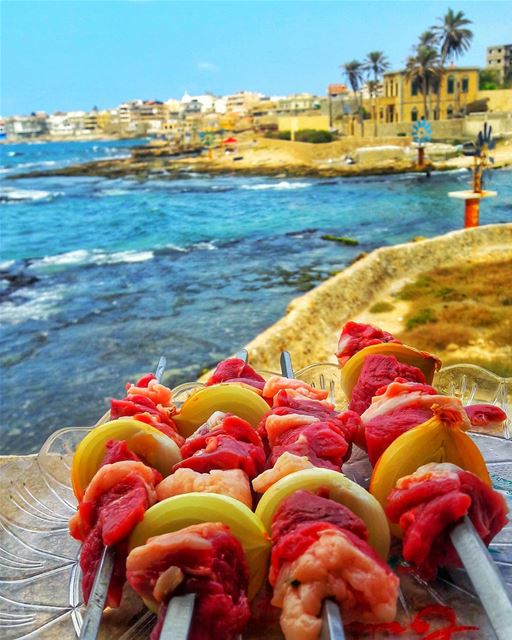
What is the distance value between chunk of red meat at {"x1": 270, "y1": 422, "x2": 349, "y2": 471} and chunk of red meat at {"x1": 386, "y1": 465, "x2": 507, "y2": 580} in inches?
9.6

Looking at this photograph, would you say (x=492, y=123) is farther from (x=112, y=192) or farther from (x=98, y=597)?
(x=98, y=597)

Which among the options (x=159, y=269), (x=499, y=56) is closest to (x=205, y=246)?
(x=159, y=269)

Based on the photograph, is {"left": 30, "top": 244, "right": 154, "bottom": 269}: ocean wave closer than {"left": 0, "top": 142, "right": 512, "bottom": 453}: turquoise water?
No

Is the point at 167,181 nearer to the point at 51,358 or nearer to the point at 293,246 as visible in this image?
the point at 293,246

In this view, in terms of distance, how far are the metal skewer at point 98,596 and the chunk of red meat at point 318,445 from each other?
550 millimetres

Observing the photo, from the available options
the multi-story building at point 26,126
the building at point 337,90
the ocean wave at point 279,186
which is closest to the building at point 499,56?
the building at point 337,90

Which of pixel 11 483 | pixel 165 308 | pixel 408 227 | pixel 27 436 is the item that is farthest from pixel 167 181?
pixel 11 483

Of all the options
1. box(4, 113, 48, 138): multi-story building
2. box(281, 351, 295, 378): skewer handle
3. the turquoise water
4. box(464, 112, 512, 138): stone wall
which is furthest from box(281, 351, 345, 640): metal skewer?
box(4, 113, 48, 138): multi-story building

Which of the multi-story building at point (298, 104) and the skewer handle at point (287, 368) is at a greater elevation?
the multi-story building at point (298, 104)

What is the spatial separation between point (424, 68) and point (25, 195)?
4036 centimetres

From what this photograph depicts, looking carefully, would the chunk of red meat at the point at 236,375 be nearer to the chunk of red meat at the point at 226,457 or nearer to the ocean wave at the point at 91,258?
the chunk of red meat at the point at 226,457

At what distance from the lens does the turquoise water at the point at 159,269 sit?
11688 mm

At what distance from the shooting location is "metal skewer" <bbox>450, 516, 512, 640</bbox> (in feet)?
3.63

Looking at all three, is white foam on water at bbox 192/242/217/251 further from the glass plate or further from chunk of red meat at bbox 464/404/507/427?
chunk of red meat at bbox 464/404/507/427
